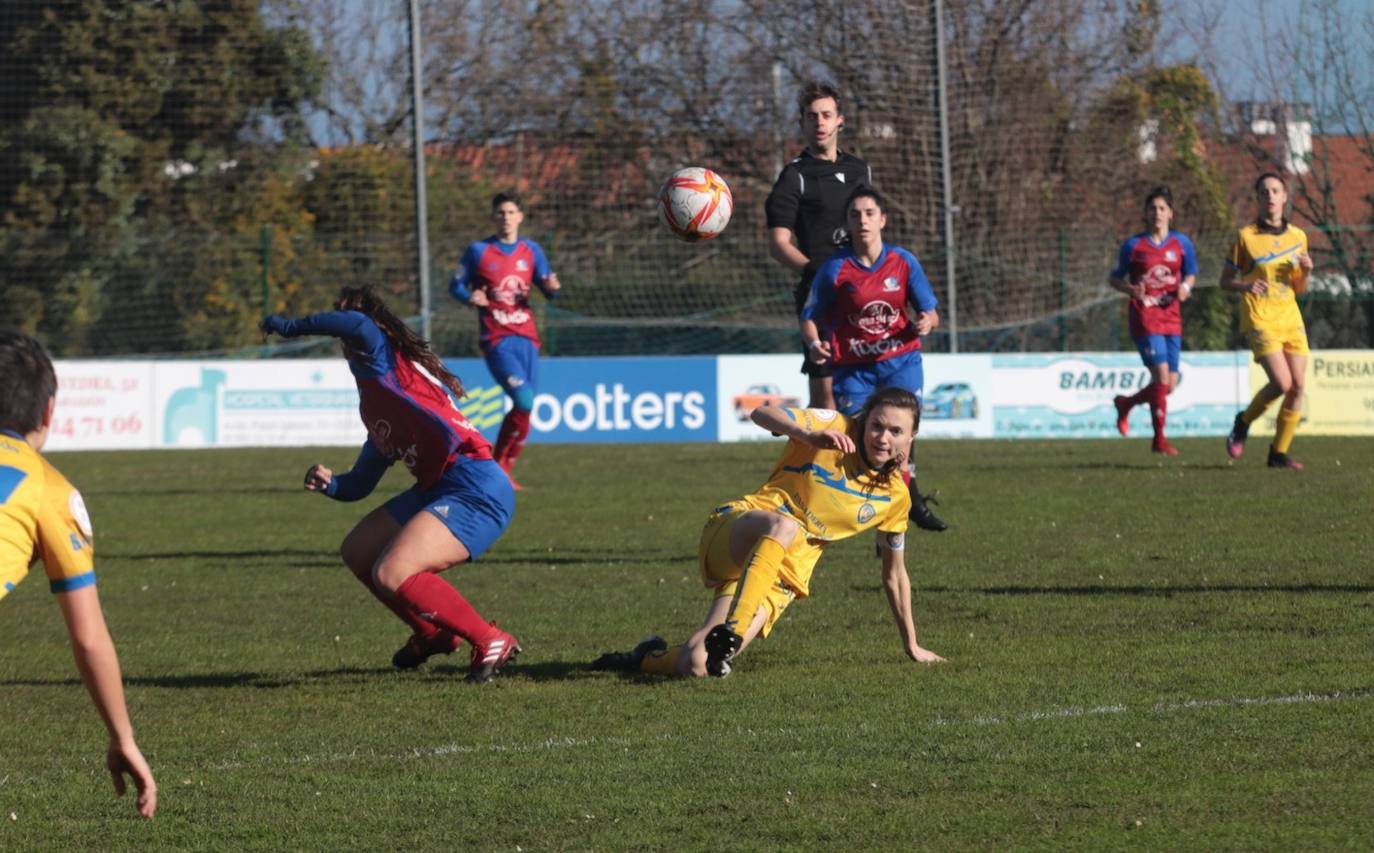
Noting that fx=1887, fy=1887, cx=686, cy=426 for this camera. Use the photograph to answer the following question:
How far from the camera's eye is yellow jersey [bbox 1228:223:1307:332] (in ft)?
47.1

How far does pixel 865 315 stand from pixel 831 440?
2929mm

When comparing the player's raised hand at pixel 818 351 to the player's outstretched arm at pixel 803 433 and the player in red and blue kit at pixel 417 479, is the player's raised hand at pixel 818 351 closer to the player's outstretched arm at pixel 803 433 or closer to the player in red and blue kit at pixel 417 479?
the player in red and blue kit at pixel 417 479

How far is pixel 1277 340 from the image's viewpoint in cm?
1435

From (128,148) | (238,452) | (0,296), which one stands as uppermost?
(128,148)

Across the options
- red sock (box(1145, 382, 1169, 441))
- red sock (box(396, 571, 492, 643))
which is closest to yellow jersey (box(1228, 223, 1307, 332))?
red sock (box(1145, 382, 1169, 441))

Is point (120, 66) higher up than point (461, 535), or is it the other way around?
point (120, 66)

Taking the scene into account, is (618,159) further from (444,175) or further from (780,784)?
(780,784)

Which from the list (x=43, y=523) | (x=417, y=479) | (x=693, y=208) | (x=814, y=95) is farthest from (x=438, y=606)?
(x=814, y=95)

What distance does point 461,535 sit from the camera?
7188 mm

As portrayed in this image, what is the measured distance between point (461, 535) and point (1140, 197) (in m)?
24.9

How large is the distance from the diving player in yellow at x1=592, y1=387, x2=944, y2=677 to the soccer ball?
286 cm

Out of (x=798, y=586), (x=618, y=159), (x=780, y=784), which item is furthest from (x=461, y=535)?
(x=618, y=159)

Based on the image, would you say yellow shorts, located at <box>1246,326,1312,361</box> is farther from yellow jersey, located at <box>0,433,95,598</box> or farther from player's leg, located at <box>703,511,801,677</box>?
yellow jersey, located at <box>0,433,95,598</box>

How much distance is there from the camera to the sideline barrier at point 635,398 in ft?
75.1
